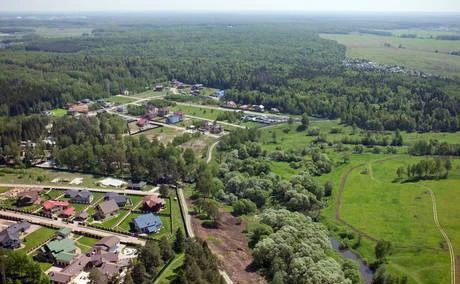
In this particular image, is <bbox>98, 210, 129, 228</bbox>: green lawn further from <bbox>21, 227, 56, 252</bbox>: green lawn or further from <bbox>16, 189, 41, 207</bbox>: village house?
<bbox>16, 189, 41, 207</bbox>: village house

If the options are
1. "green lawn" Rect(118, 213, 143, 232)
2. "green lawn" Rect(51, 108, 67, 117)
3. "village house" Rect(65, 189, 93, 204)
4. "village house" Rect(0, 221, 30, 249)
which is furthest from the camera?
"green lawn" Rect(51, 108, 67, 117)

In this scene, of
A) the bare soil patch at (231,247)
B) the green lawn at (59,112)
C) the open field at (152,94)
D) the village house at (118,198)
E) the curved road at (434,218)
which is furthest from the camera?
the open field at (152,94)

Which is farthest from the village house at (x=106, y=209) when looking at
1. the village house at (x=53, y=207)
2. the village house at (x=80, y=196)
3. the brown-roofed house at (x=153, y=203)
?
the village house at (x=53, y=207)

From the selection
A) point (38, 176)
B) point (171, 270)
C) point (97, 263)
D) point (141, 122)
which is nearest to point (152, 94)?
point (141, 122)

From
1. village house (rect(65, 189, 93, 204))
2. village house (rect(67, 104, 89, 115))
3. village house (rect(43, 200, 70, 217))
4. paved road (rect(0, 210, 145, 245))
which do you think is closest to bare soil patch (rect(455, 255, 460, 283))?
paved road (rect(0, 210, 145, 245))

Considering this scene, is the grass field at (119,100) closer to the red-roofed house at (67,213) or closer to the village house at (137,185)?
the village house at (137,185)

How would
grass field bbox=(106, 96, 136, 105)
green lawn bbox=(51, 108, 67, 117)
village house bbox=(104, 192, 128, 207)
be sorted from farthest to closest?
1. grass field bbox=(106, 96, 136, 105)
2. green lawn bbox=(51, 108, 67, 117)
3. village house bbox=(104, 192, 128, 207)

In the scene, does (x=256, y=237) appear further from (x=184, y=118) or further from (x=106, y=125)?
(x=184, y=118)
